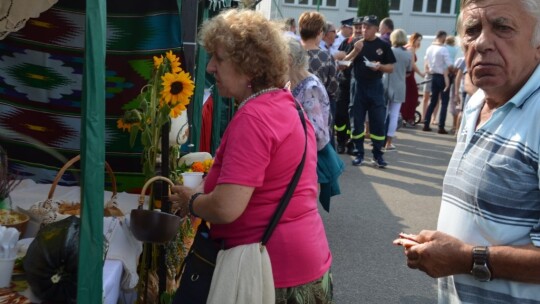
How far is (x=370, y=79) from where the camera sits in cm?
857

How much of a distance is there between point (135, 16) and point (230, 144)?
1.90 metres

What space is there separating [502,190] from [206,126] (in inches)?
192

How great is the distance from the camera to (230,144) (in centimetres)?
210

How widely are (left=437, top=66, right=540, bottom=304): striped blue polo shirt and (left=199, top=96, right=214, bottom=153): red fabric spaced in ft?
14.8

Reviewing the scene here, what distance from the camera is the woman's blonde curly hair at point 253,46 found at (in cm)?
225

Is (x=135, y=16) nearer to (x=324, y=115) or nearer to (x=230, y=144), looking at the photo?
(x=324, y=115)

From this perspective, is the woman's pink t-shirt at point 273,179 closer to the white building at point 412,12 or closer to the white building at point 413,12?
the white building at point 412,12

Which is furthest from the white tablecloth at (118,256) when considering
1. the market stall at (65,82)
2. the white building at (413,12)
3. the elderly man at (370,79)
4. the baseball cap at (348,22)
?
the white building at (413,12)

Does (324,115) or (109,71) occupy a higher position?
(109,71)

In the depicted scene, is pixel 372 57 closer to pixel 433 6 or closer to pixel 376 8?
pixel 376 8

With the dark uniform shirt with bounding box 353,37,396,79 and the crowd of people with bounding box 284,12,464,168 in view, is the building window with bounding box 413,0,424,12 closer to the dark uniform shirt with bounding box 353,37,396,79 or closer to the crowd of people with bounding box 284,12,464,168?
the crowd of people with bounding box 284,12,464,168

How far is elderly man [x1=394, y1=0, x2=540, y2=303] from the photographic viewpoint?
1502 mm

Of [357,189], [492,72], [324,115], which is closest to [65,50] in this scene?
[324,115]

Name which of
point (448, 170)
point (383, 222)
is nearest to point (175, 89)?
point (448, 170)
